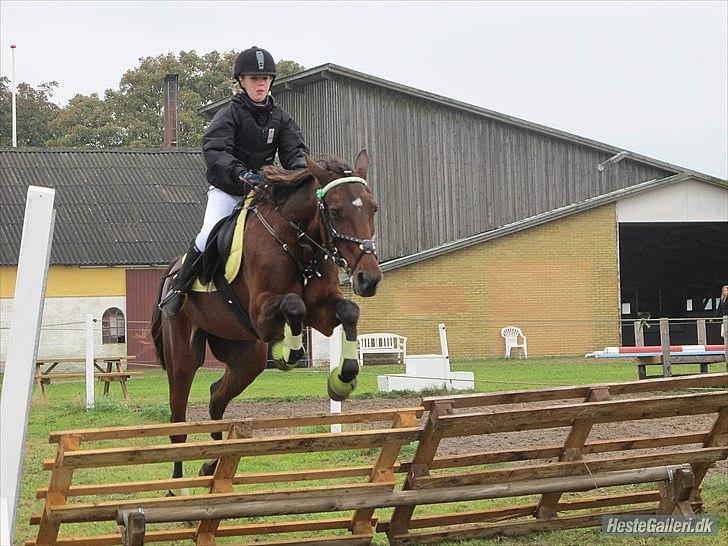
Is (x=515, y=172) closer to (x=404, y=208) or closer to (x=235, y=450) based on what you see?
(x=404, y=208)

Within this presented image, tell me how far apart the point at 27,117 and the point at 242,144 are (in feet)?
181

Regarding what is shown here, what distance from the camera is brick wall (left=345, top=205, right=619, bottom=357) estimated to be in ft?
97.5

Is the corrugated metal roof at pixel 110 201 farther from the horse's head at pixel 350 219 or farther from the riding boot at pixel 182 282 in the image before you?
the horse's head at pixel 350 219

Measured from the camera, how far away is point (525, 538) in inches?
265

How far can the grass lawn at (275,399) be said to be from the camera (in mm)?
7254

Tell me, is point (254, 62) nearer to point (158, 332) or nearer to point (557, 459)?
point (158, 332)

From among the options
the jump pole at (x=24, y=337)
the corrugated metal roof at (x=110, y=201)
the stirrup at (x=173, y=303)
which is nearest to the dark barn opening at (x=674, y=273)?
the corrugated metal roof at (x=110, y=201)

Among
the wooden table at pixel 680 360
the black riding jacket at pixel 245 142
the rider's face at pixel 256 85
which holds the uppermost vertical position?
the rider's face at pixel 256 85

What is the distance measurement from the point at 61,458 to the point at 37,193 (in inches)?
58.6

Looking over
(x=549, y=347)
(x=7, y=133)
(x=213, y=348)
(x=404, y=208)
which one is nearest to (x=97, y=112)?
(x=7, y=133)

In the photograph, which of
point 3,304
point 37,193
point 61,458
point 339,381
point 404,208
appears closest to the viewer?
point 37,193

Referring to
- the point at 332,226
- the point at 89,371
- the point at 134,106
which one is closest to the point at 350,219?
the point at 332,226

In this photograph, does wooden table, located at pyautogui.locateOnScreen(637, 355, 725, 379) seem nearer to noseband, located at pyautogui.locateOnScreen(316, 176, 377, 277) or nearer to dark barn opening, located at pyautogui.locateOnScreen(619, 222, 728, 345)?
noseband, located at pyautogui.locateOnScreen(316, 176, 377, 277)

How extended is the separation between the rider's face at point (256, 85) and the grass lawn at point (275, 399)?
9.35 ft
